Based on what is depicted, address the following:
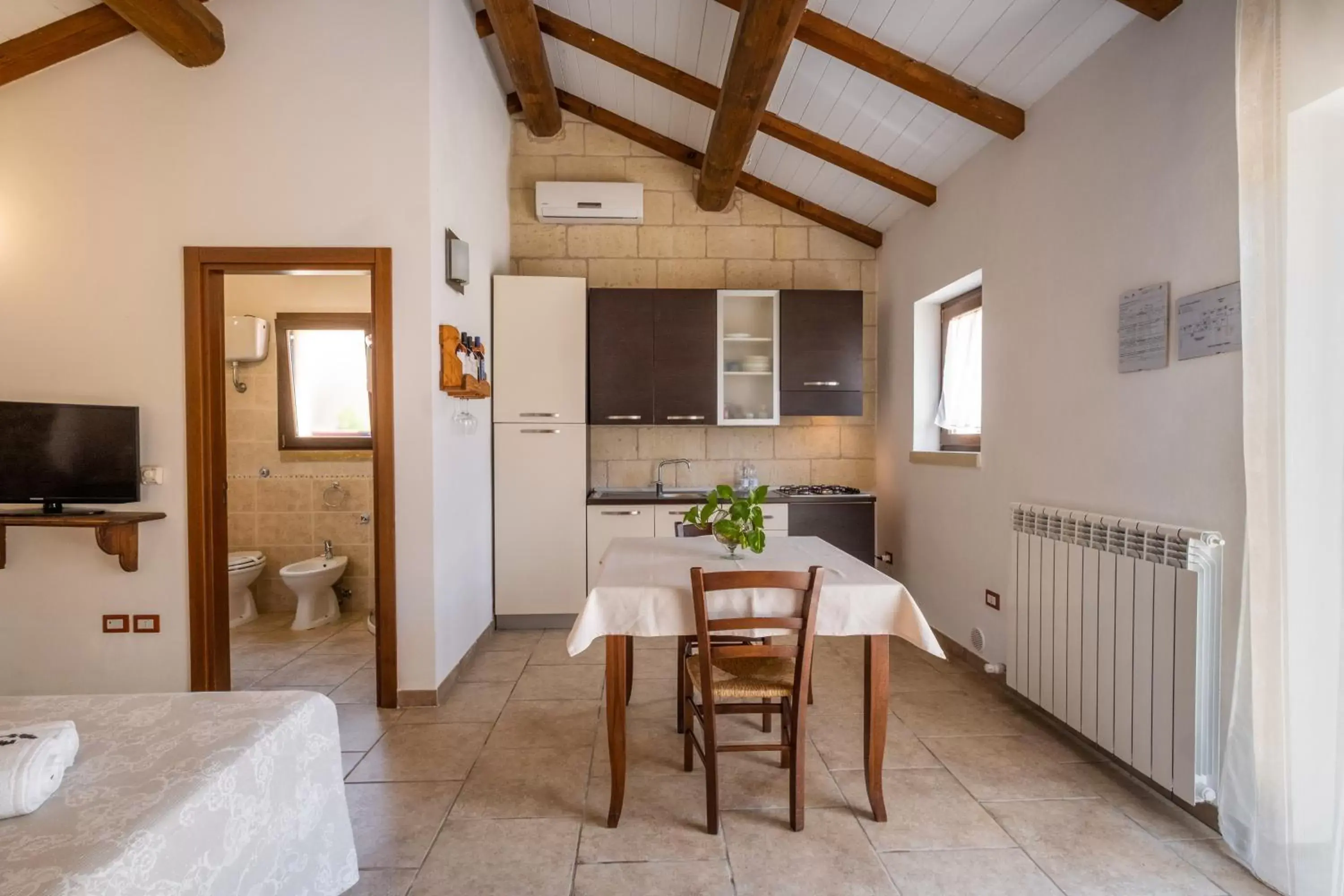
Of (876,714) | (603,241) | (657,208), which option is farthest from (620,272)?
(876,714)

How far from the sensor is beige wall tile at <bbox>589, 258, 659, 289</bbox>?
15.0 ft

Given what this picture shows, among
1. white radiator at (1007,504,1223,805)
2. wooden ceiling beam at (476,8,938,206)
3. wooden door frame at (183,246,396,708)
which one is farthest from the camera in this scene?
wooden ceiling beam at (476,8,938,206)

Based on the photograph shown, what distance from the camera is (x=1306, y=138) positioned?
5.24ft

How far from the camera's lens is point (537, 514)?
409cm

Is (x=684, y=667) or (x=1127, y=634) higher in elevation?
(x=1127, y=634)

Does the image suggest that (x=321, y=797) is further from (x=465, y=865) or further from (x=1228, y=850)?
(x=1228, y=850)

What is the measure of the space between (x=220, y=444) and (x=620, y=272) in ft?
9.04

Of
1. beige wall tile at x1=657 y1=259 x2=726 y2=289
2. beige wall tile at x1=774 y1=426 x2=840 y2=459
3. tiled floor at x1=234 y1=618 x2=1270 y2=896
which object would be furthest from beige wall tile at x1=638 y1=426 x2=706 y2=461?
tiled floor at x1=234 y1=618 x2=1270 y2=896

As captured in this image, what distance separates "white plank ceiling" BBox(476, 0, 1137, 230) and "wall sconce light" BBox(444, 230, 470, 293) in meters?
1.41

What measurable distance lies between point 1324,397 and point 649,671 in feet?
9.58

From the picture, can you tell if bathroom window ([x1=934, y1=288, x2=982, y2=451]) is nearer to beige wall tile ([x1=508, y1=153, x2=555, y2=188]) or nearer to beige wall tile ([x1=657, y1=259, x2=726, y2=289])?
beige wall tile ([x1=657, y1=259, x2=726, y2=289])

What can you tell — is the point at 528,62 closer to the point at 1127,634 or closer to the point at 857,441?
the point at 857,441

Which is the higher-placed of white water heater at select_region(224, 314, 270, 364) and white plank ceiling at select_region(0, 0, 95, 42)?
white plank ceiling at select_region(0, 0, 95, 42)

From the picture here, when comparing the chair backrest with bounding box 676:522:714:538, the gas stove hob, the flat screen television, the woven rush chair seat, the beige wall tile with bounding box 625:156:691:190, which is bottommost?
the woven rush chair seat
